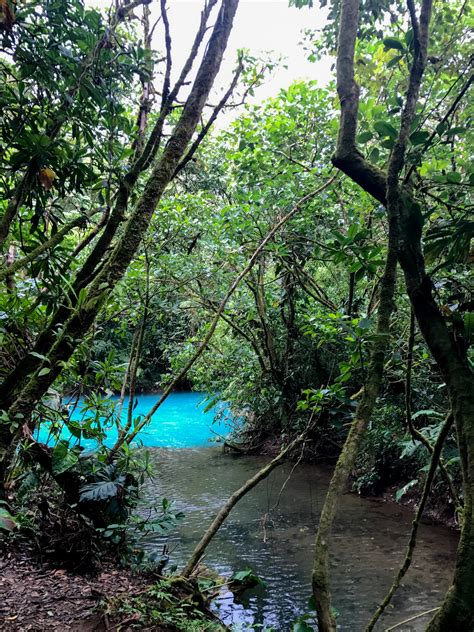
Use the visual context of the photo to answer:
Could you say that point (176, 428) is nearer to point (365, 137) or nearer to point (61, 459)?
point (61, 459)

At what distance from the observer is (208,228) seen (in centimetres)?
589

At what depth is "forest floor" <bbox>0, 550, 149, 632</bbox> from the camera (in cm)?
230

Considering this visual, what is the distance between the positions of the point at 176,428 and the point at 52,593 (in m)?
9.16

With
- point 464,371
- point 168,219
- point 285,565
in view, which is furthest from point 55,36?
point 285,565

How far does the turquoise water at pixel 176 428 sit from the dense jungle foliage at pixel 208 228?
3.67 meters

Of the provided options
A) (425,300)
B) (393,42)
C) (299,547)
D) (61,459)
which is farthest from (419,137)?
(299,547)

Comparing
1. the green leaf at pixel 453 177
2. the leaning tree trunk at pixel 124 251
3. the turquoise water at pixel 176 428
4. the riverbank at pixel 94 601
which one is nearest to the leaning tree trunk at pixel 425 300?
the green leaf at pixel 453 177

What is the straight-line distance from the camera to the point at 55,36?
6.48 feet

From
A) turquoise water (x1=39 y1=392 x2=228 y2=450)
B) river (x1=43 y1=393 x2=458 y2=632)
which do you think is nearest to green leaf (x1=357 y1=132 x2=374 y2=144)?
river (x1=43 y1=393 x2=458 y2=632)

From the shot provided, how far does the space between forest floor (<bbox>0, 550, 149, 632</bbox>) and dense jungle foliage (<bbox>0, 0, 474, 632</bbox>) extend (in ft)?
0.58

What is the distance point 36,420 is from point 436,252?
273 cm

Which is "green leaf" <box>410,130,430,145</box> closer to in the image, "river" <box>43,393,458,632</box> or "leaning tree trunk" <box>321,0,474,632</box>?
"leaning tree trunk" <box>321,0,474,632</box>

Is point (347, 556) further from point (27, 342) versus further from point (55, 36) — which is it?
point (55, 36)

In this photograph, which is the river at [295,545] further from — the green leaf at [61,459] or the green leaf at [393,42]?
the green leaf at [393,42]
